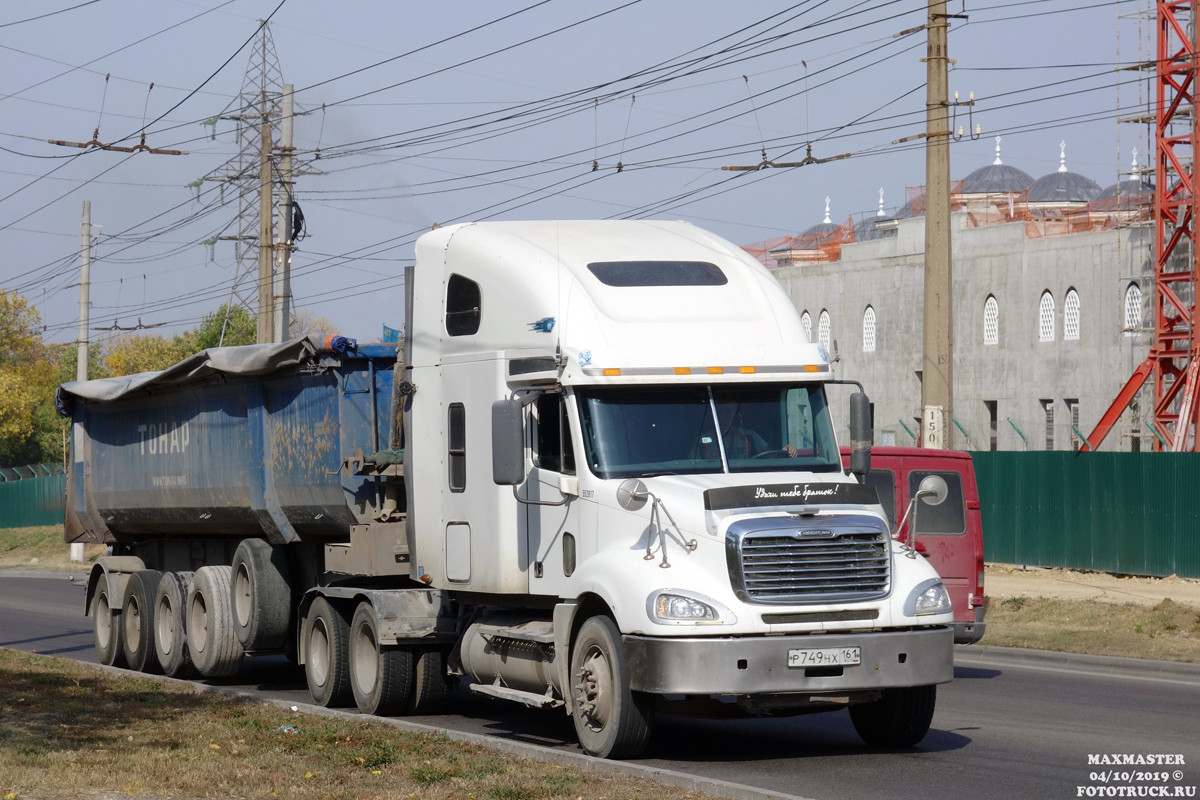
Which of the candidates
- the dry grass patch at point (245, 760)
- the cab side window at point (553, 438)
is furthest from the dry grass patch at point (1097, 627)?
the dry grass patch at point (245, 760)

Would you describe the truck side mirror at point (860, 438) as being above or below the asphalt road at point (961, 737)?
above

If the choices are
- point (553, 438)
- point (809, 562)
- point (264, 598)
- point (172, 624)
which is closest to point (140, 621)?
point (172, 624)

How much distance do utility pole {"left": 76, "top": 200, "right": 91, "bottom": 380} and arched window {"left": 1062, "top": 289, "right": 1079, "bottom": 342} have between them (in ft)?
96.5

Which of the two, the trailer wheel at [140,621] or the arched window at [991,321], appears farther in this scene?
the arched window at [991,321]

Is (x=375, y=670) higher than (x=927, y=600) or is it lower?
lower

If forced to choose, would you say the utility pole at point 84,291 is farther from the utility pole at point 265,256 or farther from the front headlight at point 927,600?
the front headlight at point 927,600

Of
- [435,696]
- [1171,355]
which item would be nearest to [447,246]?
[435,696]

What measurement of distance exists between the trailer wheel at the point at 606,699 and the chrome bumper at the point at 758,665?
221 millimetres

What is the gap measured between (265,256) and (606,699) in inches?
930

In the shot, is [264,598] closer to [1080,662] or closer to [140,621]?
[140,621]

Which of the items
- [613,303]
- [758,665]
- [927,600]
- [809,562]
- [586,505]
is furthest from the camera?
[613,303]

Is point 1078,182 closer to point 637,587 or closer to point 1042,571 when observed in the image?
point 1042,571

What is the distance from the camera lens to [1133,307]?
45.0 m

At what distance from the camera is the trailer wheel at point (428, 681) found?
12523 millimetres
